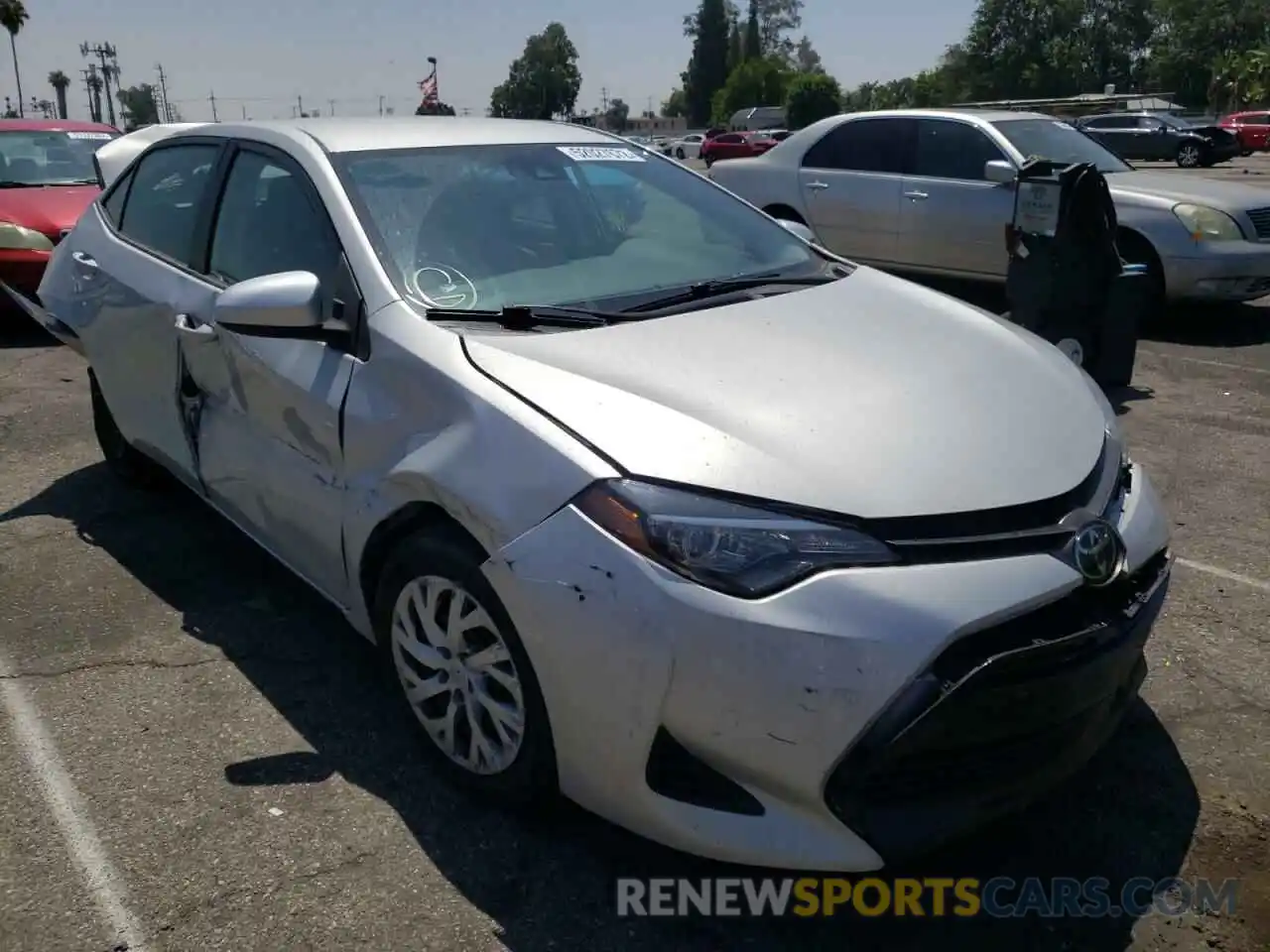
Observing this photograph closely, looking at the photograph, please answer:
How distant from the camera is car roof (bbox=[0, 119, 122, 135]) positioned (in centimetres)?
973

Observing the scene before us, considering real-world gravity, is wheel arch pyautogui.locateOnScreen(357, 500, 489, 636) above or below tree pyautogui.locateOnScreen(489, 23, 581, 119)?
below

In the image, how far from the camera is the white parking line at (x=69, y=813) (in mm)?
2420

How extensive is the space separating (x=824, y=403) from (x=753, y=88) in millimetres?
98844

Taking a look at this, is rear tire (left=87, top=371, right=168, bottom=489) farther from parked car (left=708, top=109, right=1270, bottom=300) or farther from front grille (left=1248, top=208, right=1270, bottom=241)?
front grille (left=1248, top=208, right=1270, bottom=241)

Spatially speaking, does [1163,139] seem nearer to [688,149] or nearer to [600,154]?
[688,149]

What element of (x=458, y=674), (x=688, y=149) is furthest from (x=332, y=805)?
(x=688, y=149)

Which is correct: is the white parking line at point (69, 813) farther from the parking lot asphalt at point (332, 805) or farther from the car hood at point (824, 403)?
the car hood at point (824, 403)

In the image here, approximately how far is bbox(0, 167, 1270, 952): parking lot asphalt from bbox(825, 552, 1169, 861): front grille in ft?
1.25

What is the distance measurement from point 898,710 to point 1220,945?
93 cm

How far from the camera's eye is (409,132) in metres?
3.53

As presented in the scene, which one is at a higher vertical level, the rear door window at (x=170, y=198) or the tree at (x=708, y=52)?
the tree at (x=708, y=52)

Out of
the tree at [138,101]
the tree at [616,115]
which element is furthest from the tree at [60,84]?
the tree at [616,115]

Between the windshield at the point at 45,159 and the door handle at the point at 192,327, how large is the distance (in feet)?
21.9

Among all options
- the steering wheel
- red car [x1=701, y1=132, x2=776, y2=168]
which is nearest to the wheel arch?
the steering wheel
